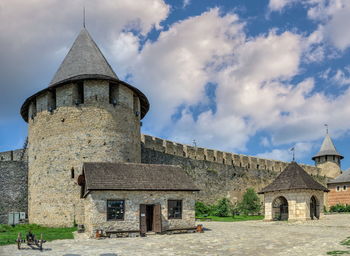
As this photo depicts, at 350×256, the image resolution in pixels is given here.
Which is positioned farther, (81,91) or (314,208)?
(314,208)

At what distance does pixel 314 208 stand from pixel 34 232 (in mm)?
17408

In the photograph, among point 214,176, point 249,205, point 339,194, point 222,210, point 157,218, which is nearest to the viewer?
point 157,218

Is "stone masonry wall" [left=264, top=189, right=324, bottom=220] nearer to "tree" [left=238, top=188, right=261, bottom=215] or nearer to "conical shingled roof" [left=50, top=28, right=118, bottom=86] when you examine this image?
"tree" [left=238, top=188, right=261, bottom=215]

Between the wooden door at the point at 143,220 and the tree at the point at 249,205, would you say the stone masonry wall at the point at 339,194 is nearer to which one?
the tree at the point at 249,205

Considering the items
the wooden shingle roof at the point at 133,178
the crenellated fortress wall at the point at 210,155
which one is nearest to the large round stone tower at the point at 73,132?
the wooden shingle roof at the point at 133,178

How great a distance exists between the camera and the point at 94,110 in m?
25.0

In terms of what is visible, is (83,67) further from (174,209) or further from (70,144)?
(174,209)

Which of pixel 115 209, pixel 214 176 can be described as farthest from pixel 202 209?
pixel 115 209

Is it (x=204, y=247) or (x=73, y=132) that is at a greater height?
(x=73, y=132)

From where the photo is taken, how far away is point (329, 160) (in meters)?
55.2

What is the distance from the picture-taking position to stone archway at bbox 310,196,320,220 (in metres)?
27.0

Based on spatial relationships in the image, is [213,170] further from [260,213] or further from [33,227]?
[33,227]

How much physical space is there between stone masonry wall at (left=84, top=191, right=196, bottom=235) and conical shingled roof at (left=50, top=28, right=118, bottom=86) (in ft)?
29.0

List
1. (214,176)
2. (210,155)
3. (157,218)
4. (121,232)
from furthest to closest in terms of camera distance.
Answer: (210,155) → (214,176) → (157,218) → (121,232)
